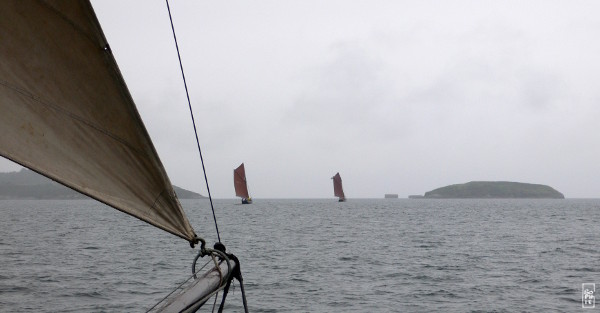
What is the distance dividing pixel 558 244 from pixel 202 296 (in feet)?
150

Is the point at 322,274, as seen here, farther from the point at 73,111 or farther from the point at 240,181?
the point at 240,181

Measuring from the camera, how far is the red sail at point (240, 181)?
128 metres

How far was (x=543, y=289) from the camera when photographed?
23688 millimetres

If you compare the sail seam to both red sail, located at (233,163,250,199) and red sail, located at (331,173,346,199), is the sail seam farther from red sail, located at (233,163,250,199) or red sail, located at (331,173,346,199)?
red sail, located at (331,173,346,199)

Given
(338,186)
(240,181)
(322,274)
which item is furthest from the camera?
(338,186)

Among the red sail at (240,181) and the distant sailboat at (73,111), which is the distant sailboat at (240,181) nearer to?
the red sail at (240,181)

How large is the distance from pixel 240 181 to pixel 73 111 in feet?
425

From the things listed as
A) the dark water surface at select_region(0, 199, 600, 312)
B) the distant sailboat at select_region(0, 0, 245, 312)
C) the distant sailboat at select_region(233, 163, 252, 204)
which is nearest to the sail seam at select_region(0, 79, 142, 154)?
the distant sailboat at select_region(0, 0, 245, 312)

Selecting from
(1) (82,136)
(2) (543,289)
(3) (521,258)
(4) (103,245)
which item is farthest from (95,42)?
(4) (103,245)

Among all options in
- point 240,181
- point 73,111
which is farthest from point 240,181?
point 73,111

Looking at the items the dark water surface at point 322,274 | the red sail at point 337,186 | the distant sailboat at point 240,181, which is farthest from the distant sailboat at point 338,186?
the dark water surface at point 322,274

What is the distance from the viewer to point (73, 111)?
418 cm

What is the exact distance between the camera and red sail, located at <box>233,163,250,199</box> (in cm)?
12827

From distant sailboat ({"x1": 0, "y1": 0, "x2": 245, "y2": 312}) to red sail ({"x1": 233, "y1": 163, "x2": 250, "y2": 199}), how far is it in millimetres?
121965
